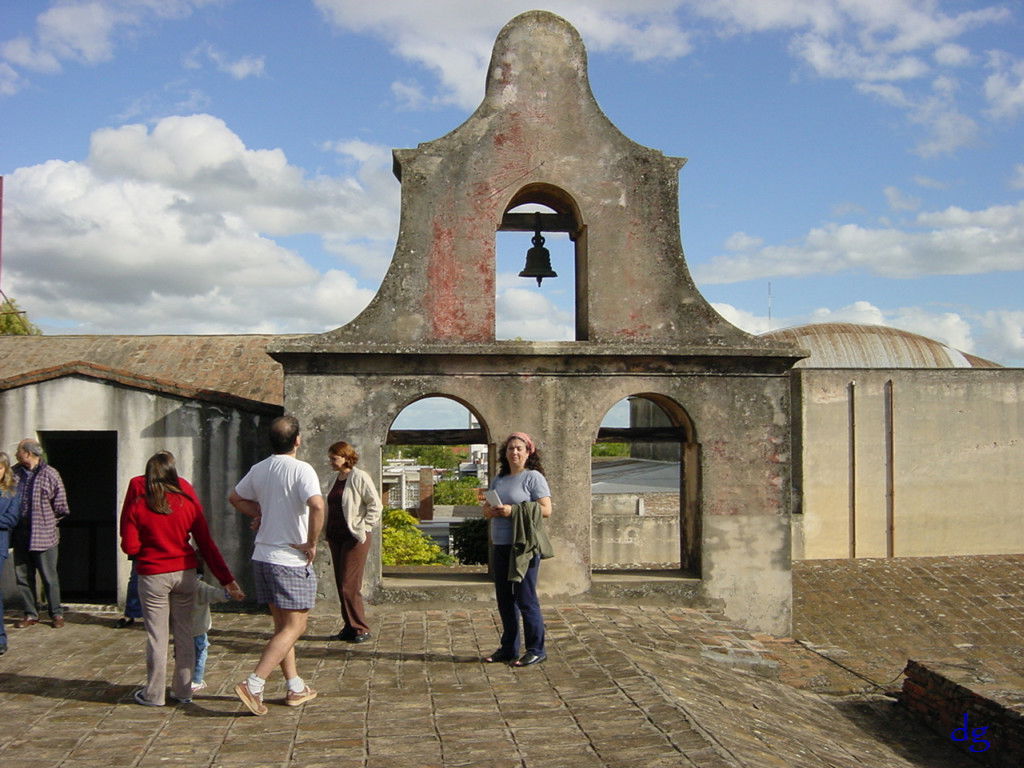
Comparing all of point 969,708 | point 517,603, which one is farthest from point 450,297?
point 969,708

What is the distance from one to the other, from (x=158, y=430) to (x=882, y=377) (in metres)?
14.0

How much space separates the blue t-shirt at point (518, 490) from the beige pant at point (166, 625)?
7.35 ft

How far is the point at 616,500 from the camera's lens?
2161 centimetres

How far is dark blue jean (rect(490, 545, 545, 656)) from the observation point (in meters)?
7.23

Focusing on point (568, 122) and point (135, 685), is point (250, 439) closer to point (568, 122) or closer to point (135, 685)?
point (135, 685)

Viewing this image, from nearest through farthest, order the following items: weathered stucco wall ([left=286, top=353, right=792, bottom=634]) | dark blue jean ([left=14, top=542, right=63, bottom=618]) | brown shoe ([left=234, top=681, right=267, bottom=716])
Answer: brown shoe ([left=234, top=681, right=267, bottom=716]) → dark blue jean ([left=14, top=542, right=63, bottom=618]) → weathered stucco wall ([left=286, top=353, right=792, bottom=634])

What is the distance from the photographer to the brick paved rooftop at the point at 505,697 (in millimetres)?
5746

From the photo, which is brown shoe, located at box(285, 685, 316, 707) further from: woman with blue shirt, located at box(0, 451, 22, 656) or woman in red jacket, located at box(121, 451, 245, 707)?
woman with blue shirt, located at box(0, 451, 22, 656)

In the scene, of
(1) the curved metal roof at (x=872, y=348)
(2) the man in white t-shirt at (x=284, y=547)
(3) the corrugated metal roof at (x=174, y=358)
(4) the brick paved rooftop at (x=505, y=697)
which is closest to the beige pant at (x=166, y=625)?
(4) the brick paved rooftop at (x=505, y=697)

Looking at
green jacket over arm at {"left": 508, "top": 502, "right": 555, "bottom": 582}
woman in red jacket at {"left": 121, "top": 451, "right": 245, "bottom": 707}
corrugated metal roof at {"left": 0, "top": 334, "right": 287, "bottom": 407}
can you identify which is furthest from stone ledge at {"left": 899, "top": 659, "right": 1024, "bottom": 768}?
corrugated metal roof at {"left": 0, "top": 334, "right": 287, "bottom": 407}

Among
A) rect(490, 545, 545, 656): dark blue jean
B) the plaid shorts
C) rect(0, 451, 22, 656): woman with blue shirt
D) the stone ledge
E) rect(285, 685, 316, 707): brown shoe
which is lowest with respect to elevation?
the stone ledge

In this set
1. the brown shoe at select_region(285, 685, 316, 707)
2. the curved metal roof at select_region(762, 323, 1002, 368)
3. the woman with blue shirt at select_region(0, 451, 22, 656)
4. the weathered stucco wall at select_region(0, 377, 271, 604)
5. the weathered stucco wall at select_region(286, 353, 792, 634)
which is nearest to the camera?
the brown shoe at select_region(285, 685, 316, 707)

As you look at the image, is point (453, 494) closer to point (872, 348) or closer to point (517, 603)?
point (872, 348)

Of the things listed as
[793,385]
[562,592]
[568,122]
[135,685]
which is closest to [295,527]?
[135,685]
